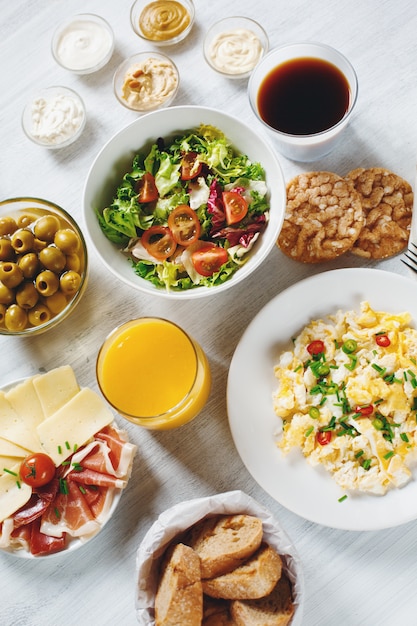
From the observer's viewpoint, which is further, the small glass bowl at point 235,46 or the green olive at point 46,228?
the small glass bowl at point 235,46

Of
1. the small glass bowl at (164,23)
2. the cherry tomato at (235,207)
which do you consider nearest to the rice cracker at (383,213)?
the cherry tomato at (235,207)

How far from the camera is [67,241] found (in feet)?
6.33

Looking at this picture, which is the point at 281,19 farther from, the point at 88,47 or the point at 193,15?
the point at 88,47

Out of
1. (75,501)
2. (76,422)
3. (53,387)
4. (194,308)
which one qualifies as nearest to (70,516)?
(75,501)

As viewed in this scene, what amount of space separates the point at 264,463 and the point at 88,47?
1.42m

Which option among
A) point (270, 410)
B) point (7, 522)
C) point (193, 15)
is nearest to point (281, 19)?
point (193, 15)

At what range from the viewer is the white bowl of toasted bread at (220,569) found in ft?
5.86

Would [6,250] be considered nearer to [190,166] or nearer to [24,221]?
[24,221]

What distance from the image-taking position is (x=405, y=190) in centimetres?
206

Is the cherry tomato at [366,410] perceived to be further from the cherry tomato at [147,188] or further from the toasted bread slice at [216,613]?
the cherry tomato at [147,188]

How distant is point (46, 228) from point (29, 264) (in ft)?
0.39

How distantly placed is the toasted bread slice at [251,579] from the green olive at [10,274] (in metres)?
0.97

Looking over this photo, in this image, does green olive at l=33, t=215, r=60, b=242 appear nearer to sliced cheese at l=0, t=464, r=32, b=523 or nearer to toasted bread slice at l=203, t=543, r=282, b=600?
sliced cheese at l=0, t=464, r=32, b=523

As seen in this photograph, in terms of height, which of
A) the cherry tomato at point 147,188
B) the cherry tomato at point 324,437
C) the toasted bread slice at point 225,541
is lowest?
the cherry tomato at point 324,437
